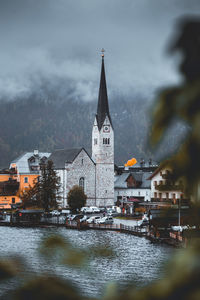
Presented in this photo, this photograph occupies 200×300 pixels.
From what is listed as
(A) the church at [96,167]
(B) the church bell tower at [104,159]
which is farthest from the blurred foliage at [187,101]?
(B) the church bell tower at [104,159]

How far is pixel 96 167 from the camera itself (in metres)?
76.2

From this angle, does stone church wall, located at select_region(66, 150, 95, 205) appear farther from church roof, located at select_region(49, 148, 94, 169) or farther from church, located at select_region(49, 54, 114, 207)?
church roof, located at select_region(49, 148, 94, 169)

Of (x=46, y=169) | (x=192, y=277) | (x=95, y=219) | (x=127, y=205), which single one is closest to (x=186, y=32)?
(x=192, y=277)

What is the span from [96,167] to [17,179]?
13445mm

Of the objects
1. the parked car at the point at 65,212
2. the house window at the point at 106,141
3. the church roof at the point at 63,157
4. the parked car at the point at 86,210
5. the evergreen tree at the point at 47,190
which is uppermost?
the house window at the point at 106,141

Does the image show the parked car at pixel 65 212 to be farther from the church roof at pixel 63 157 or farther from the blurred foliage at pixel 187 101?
the blurred foliage at pixel 187 101

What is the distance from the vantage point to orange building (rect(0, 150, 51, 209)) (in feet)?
247

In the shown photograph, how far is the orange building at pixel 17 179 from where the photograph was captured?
2970 inches

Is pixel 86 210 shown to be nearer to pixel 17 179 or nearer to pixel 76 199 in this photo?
pixel 76 199

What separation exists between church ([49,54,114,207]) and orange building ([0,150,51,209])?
4.76 meters

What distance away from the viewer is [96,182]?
249 ft

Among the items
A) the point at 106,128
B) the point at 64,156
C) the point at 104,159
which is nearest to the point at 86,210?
the point at 104,159

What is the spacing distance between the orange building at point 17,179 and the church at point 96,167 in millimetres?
4763

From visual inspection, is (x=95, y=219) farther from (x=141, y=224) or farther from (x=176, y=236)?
(x=176, y=236)
